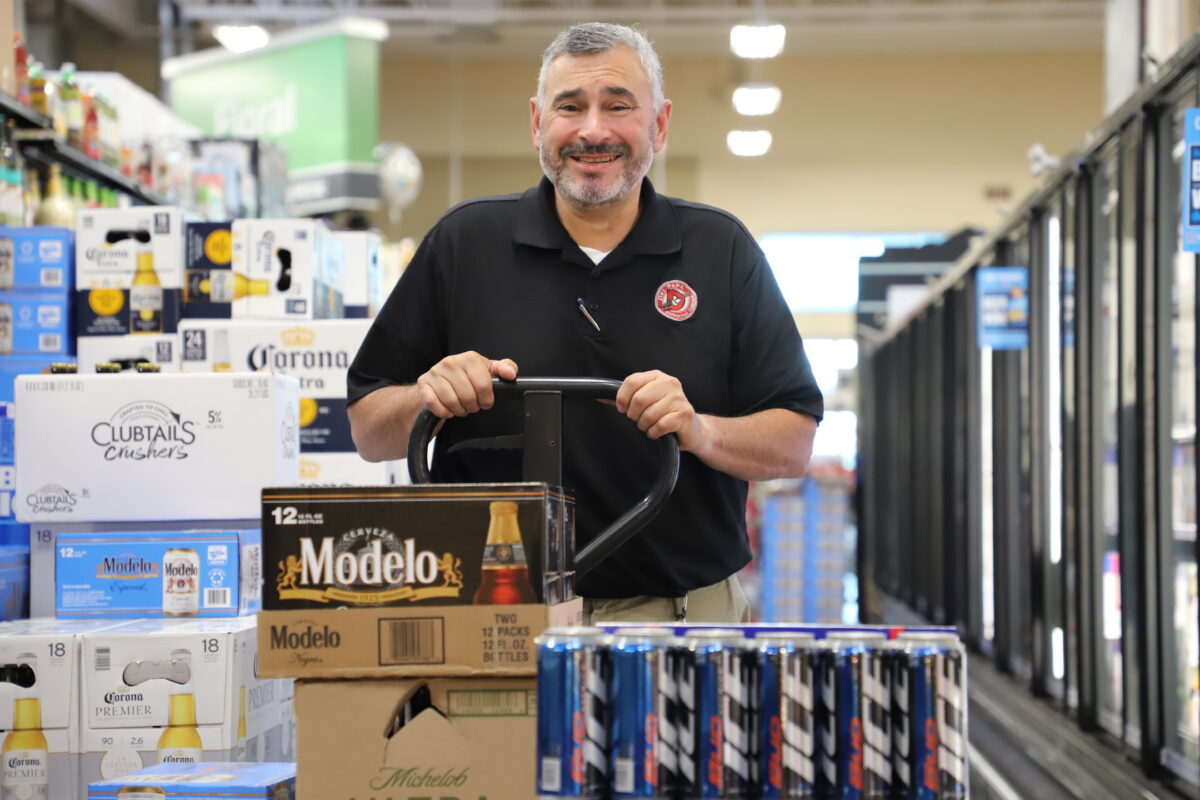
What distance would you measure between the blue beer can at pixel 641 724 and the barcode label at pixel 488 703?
0.26 m

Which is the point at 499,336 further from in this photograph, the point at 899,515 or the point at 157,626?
the point at 899,515

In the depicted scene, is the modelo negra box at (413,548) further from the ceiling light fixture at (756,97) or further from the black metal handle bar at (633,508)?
the ceiling light fixture at (756,97)

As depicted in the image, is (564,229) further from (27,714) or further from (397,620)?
(27,714)

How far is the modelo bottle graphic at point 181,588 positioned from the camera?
10.2 feet

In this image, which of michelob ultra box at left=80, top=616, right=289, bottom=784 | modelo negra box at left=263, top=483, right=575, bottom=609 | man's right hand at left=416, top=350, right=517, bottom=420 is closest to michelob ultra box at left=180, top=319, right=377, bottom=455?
michelob ultra box at left=80, top=616, right=289, bottom=784

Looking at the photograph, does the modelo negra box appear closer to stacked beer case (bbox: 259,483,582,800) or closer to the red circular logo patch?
stacked beer case (bbox: 259,483,582,800)

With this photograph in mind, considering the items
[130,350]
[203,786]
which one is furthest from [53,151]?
[203,786]

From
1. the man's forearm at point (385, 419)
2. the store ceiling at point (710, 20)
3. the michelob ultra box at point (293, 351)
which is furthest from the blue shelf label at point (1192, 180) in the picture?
the store ceiling at point (710, 20)

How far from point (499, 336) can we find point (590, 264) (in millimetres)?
211

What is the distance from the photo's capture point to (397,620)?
1820 mm

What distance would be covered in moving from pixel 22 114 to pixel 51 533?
2034 millimetres

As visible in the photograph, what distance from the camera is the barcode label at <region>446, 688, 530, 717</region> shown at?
1.84 meters

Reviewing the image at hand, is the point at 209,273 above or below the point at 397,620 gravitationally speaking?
above

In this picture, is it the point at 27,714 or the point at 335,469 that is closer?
the point at 27,714
